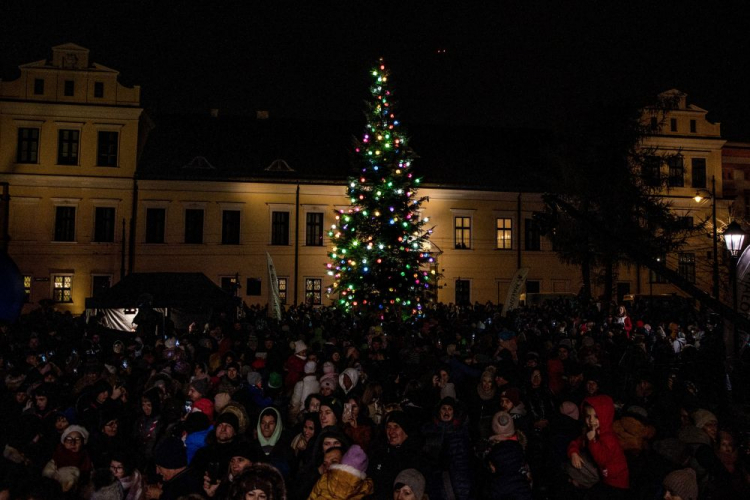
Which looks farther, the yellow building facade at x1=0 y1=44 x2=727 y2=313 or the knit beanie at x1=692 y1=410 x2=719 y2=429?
the yellow building facade at x1=0 y1=44 x2=727 y2=313

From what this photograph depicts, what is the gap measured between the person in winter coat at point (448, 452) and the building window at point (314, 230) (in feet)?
113

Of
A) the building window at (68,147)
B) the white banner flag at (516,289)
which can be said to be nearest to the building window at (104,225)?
the building window at (68,147)

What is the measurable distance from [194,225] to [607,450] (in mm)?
37312

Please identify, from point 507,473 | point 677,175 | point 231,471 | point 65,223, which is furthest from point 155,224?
point 507,473

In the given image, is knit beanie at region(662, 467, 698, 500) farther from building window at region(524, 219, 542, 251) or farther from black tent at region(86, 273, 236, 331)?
building window at region(524, 219, 542, 251)

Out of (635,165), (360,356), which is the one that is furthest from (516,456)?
(635,165)

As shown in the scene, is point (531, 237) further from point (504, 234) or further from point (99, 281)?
point (99, 281)

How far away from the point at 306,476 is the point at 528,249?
39.7 metres

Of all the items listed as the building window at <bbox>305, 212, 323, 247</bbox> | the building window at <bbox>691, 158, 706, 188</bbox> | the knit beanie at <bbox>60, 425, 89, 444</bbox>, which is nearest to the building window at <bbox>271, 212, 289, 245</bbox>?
the building window at <bbox>305, 212, 323, 247</bbox>

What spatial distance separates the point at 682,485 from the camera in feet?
18.3

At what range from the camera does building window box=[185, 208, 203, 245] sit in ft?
136

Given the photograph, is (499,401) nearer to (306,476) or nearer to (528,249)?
(306,476)

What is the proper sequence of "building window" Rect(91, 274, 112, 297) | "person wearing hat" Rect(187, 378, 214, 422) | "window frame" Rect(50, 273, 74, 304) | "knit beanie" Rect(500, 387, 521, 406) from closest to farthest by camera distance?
1. "person wearing hat" Rect(187, 378, 214, 422)
2. "knit beanie" Rect(500, 387, 521, 406)
3. "window frame" Rect(50, 273, 74, 304)
4. "building window" Rect(91, 274, 112, 297)

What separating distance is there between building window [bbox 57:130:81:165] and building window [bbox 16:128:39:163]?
4.07 feet
